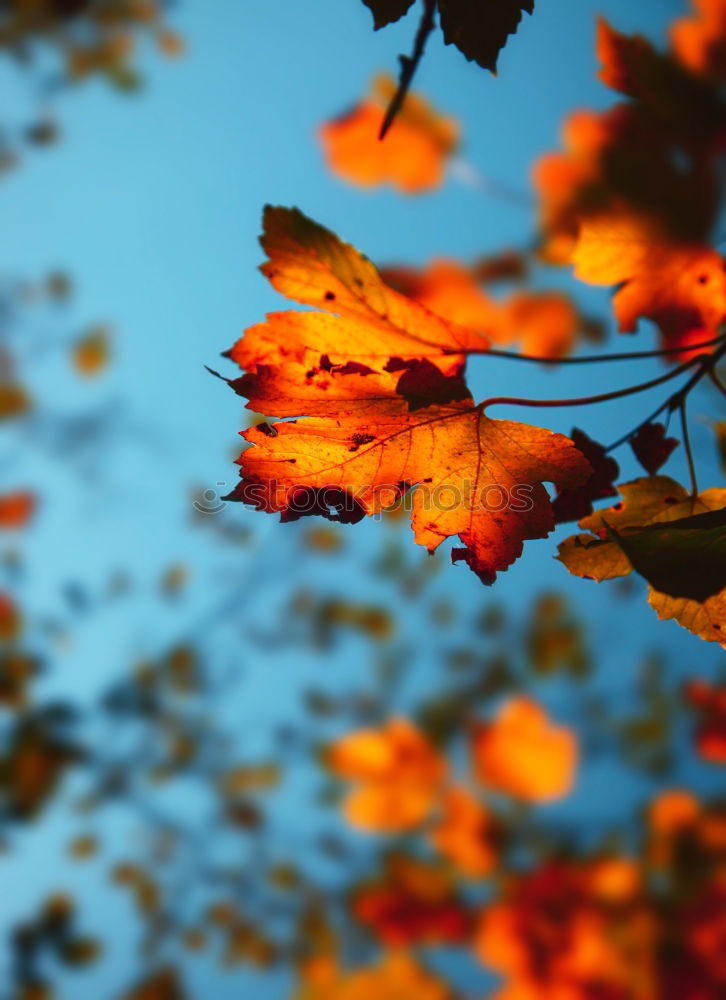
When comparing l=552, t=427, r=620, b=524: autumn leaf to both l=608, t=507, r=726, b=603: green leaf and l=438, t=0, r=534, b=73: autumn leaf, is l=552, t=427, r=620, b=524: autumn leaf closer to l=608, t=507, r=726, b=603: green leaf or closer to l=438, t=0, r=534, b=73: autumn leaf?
l=608, t=507, r=726, b=603: green leaf

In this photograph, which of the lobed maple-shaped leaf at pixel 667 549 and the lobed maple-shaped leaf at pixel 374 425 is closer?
the lobed maple-shaped leaf at pixel 667 549

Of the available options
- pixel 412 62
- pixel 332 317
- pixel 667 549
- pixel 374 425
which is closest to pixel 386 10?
pixel 412 62

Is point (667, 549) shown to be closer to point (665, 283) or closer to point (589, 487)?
point (589, 487)

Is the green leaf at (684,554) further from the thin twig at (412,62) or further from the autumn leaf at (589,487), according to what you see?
the thin twig at (412,62)

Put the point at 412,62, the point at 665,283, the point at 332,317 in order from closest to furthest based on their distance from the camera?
the point at 412,62, the point at 332,317, the point at 665,283

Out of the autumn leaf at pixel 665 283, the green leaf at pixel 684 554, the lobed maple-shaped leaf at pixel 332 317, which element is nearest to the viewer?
the green leaf at pixel 684 554

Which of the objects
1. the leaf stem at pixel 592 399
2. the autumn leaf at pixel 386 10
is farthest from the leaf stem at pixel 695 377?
the autumn leaf at pixel 386 10
